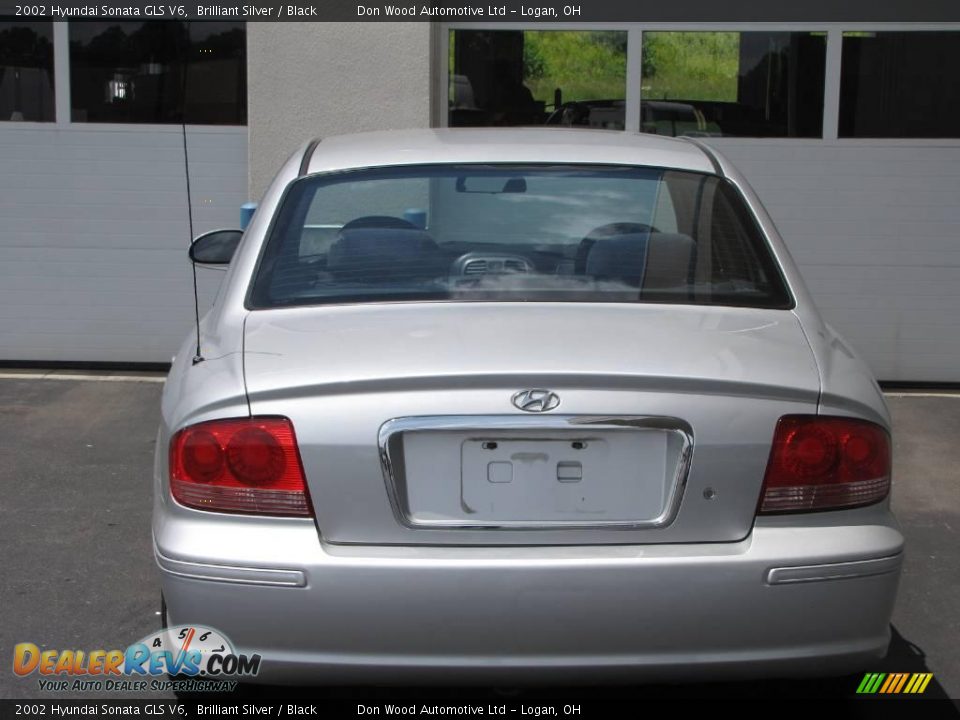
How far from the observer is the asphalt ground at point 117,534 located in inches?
159

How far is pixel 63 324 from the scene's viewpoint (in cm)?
892

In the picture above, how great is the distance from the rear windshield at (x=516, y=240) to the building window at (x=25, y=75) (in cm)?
542

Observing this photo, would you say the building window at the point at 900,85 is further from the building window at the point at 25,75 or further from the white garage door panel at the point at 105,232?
the building window at the point at 25,75

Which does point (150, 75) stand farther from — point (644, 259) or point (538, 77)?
point (644, 259)

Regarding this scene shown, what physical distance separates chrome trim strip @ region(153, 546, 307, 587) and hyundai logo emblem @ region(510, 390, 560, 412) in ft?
2.00

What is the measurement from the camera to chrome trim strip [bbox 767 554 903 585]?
2.91m

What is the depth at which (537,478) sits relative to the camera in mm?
2949

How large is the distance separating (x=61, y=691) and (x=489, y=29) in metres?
5.82

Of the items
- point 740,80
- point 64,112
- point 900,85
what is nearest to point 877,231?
point 900,85

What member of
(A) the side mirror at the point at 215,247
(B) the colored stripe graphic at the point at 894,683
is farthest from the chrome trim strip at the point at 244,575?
(B) the colored stripe graphic at the point at 894,683

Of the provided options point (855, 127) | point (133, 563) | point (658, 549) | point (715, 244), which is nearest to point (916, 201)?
point (855, 127)

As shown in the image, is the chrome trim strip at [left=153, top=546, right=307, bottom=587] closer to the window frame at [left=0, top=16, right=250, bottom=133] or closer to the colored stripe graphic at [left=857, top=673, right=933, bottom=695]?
the colored stripe graphic at [left=857, top=673, right=933, bottom=695]

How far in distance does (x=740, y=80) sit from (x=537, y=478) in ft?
20.1

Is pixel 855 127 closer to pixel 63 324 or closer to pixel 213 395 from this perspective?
pixel 63 324
